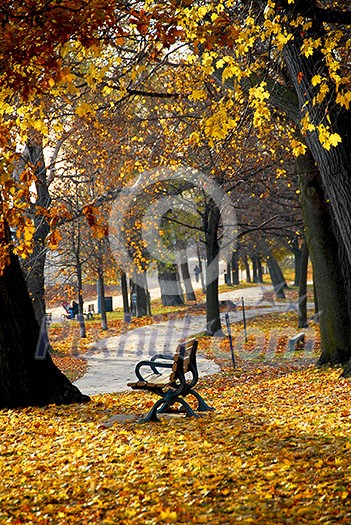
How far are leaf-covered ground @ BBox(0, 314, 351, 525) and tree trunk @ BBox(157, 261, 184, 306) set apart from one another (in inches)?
1199

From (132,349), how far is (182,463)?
17.8m

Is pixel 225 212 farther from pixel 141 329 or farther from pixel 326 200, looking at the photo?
pixel 326 200

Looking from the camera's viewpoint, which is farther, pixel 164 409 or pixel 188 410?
pixel 164 409

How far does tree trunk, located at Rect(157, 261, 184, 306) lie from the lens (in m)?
40.6

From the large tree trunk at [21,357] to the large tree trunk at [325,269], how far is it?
4.98 metres

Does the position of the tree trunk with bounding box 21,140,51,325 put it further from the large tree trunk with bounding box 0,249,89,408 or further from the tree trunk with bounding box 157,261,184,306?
the tree trunk with bounding box 157,261,184,306

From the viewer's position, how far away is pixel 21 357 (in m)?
9.85

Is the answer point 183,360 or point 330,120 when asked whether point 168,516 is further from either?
point 330,120

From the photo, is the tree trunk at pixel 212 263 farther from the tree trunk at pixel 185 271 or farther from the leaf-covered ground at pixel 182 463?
the leaf-covered ground at pixel 182 463

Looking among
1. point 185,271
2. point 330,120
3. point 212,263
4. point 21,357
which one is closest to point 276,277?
point 185,271

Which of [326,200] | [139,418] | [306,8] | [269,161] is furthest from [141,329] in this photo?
[306,8]

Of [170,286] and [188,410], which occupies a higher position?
[170,286]

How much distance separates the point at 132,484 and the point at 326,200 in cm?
859

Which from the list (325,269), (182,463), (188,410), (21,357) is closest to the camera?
(182,463)
